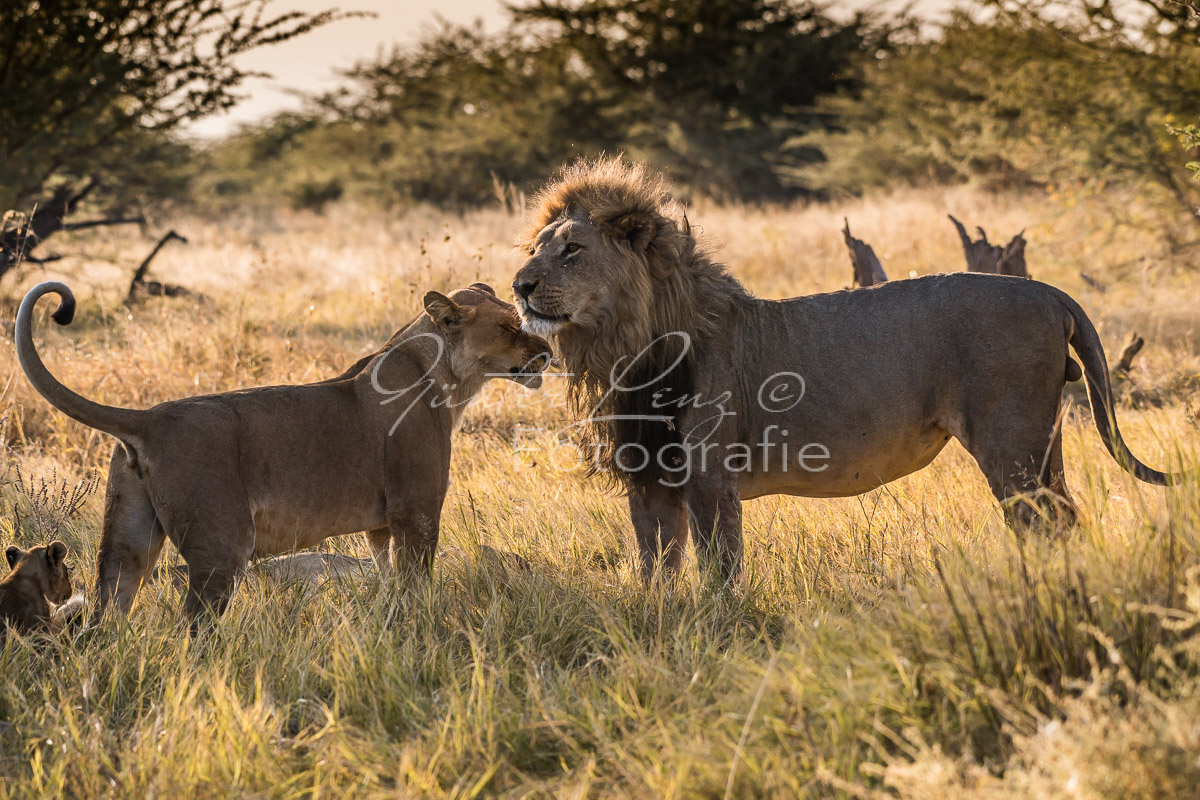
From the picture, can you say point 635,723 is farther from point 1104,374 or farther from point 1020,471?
point 1104,374

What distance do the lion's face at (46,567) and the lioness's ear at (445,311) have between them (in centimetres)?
170

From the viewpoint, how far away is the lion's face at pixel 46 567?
420 centimetres

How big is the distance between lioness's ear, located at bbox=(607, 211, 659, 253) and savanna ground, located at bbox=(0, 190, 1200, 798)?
1276 millimetres

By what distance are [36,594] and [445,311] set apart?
75.4 inches

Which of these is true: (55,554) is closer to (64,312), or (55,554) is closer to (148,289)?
(64,312)

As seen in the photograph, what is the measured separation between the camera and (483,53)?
110 ft

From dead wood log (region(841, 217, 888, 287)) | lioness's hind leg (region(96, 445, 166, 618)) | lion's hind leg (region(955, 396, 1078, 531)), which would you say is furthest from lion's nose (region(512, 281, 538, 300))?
dead wood log (region(841, 217, 888, 287))

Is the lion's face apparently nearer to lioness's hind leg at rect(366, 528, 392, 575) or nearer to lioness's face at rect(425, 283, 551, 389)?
lioness's hind leg at rect(366, 528, 392, 575)

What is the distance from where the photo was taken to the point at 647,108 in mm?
30562

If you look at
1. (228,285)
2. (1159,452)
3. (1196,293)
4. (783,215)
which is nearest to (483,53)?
(783,215)

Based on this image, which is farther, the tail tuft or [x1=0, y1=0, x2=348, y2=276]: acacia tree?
[x1=0, y1=0, x2=348, y2=276]: acacia tree

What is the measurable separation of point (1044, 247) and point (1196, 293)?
2329 mm

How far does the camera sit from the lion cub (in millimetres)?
4129

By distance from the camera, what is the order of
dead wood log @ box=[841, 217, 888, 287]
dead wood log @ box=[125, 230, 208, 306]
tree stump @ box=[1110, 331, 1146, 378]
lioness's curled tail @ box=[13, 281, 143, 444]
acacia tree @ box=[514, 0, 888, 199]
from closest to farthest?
lioness's curled tail @ box=[13, 281, 143, 444]
tree stump @ box=[1110, 331, 1146, 378]
dead wood log @ box=[841, 217, 888, 287]
dead wood log @ box=[125, 230, 208, 306]
acacia tree @ box=[514, 0, 888, 199]
